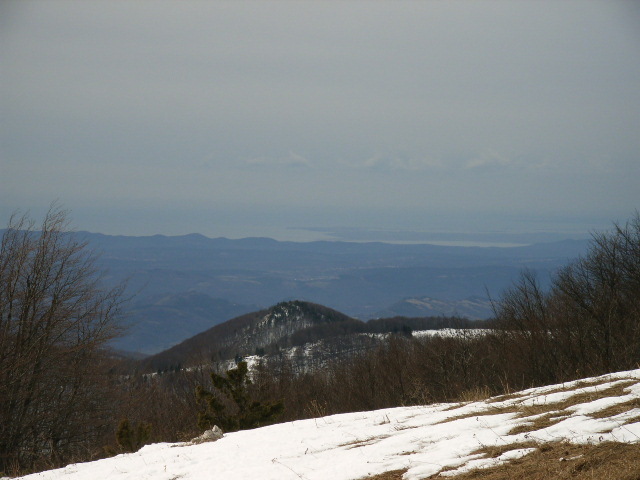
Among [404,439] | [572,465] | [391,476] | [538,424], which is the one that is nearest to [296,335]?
[404,439]

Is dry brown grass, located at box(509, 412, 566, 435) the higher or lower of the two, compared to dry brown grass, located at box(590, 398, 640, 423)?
lower

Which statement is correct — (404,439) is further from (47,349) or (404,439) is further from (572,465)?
(47,349)

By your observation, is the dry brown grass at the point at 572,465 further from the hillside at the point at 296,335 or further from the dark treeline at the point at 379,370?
the hillside at the point at 296,335

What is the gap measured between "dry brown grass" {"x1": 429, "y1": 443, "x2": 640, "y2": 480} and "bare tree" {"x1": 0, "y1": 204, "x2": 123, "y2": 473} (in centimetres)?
1832

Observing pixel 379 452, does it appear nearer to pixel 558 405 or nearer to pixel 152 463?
pixel 558 405

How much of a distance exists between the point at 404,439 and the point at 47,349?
1874cm

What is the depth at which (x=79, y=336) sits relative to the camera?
26828 mm

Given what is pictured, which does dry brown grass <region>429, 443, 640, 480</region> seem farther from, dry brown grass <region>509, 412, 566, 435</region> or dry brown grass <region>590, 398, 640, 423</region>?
dry brown grass <region>590, 398, 640, 423</region>

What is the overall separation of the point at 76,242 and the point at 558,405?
913 inches

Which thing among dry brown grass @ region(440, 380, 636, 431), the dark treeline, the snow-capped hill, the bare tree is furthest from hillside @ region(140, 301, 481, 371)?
dry brown grass @ region(440, 380, 636, 431)

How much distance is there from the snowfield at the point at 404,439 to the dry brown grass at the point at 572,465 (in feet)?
0.81

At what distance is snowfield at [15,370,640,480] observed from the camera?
764cm

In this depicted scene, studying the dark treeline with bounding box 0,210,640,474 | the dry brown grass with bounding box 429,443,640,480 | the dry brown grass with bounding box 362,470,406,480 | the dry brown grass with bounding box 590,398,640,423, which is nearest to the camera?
the dry brown grass with bounding box 429,443,640,480

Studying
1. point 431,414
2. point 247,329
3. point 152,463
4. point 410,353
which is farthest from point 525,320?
point 247,329
